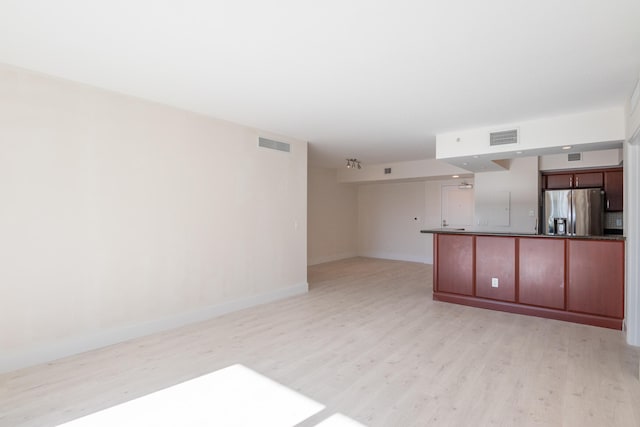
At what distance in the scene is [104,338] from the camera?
3324 mm

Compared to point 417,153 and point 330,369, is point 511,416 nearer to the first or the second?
point 330,369

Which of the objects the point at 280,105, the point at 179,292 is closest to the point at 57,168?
the point at 179,292

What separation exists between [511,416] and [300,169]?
428 cm

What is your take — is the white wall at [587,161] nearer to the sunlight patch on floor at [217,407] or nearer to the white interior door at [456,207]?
the white interior door at [456,207]

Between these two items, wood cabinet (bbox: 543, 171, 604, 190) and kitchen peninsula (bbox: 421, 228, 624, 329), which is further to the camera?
wood cabinet (bbox: 543, 171, 604, 190)

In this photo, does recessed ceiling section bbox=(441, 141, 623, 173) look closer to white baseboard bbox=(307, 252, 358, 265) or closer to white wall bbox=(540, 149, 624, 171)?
white wall bbox=(540, 149, 624, 171)

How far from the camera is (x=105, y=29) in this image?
7.39 ft

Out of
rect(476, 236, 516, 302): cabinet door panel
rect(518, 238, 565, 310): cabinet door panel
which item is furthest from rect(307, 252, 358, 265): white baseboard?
rect(518, 238, 565, 310): cabinet door panel

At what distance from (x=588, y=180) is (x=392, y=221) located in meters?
4.48

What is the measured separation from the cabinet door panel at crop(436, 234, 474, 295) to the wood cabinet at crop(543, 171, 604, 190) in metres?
3.08

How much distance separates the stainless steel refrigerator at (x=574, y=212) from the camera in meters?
6.06

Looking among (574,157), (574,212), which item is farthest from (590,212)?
(574,157)

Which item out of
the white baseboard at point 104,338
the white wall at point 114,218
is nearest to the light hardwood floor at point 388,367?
the white baseboard at point 104,338

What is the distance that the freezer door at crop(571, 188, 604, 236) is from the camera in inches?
238
